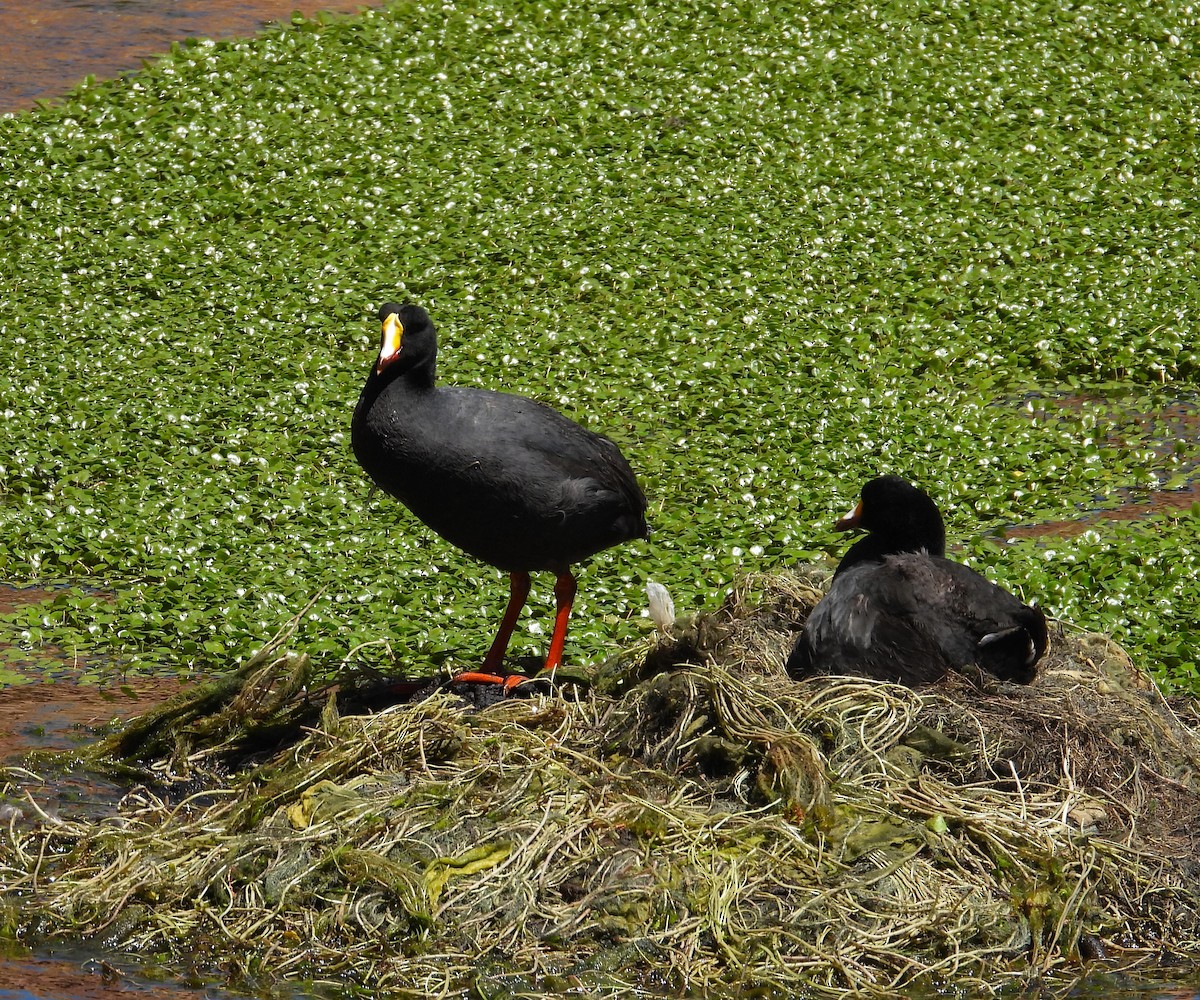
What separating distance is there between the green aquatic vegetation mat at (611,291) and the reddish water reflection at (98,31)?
0.63 metres

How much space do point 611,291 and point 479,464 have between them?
5662mm

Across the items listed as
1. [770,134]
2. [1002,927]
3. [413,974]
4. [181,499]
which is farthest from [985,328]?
[413,974]

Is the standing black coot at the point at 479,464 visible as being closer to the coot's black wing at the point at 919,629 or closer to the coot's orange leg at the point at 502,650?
the coot's orange leg at the point at 502,650

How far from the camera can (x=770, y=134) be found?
47.6 feet

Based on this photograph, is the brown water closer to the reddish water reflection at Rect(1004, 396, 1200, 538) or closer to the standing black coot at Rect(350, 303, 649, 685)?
the standing black coot at Rect(350, 303, 649, 685)

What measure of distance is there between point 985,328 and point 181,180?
23.1ft

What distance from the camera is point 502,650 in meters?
7.48

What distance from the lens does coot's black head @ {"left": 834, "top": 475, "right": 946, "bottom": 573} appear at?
7168mm

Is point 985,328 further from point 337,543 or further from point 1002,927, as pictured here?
point 1002,927

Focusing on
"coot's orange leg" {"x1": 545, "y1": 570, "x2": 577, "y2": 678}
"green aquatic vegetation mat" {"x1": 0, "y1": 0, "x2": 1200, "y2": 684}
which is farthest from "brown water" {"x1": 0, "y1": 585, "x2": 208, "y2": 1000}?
"coot's orange leg" {"x1": 545, "y1": 570, "x2": 577, "y2": 678}

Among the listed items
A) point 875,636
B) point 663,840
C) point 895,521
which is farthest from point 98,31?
point 663,840

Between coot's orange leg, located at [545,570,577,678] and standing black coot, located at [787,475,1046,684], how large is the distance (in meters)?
1.12

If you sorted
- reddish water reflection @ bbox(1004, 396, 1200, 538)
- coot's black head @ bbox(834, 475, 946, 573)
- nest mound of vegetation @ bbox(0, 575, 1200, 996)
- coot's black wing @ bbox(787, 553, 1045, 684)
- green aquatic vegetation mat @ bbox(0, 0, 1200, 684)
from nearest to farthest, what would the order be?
nest mound of vegetation @ bbox(0, 575, 1200, 996), coot's black wing @ bbox(787, 553, 1045, 684), coot's black head @ bbox(834, 475, 946, 573), green aquatic vegetation mat @ bbox(0, 0, 1200, 684), reddish water reflection @ bbox(1004, 396, 1200, 538)

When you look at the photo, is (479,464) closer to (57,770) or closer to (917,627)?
(917,627)
